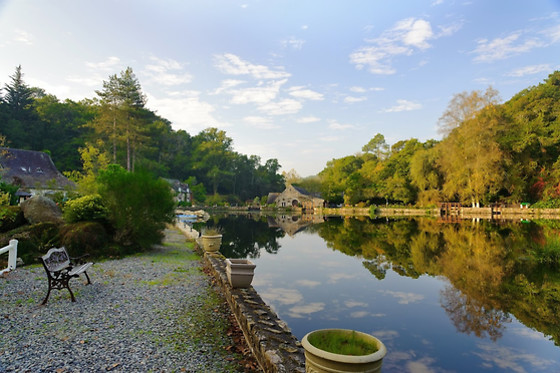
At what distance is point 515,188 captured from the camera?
37406 mm

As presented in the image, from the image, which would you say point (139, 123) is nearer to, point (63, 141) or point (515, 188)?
point (63, 141)

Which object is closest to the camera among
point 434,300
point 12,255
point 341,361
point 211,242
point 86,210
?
point 341,361

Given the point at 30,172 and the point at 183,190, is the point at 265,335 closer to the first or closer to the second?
the point at 30,172

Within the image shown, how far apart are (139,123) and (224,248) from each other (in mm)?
30816

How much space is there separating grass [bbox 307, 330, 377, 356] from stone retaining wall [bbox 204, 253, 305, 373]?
0.60 m

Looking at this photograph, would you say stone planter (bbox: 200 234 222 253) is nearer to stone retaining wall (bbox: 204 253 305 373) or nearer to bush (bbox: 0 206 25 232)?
stone retaining wall (bbox: 204 253 305 373)

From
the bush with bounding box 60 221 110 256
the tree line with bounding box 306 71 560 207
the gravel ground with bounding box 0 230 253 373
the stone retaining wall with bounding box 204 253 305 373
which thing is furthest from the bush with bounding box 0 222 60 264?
the tree line with bounding box 306 71 560 207

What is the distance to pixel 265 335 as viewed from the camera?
4.01 meters

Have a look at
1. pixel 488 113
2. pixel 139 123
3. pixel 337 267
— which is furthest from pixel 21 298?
pixel 488 113

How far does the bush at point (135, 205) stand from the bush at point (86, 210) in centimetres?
23

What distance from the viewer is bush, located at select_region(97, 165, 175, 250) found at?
10695 mm

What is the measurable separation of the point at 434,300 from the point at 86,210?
10.1m

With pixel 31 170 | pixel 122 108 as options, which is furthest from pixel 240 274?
pixel 122 108

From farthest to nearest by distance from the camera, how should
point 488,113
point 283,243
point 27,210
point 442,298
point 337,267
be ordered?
point 488,113 → point 283,243 → point 337,267 → point 27,210 → point 442,298
